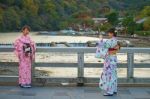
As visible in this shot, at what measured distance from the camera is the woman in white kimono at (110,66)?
9.05 meters

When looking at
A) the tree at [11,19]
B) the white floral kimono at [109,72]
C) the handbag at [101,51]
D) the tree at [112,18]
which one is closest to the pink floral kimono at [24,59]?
the handbag at [101,51]

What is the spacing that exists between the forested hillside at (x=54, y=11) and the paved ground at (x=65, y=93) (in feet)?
296

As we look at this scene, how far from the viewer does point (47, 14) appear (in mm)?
120312

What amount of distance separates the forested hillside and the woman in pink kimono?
8983cm

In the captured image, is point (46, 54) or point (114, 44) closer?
point (114, 44)

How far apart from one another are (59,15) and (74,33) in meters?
8.90

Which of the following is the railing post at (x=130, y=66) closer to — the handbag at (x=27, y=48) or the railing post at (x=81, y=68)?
the railing post at (x=81, y=68)

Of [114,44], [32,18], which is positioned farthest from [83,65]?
[32,18]

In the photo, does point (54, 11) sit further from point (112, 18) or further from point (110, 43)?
point (110, 43)

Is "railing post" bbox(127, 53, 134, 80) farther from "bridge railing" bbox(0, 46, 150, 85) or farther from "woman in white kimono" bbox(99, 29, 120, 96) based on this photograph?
"woman in white kimono" bbox(99, 29, 120, 96)

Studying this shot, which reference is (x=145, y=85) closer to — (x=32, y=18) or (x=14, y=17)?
(x=14, y=17)

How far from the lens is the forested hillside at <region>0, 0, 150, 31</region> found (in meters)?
105

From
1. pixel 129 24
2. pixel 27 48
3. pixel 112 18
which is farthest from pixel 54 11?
pixel 27 48

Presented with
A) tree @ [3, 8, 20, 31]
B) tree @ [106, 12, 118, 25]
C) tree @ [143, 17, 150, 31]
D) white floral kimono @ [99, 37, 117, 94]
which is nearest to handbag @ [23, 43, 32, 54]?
white floral kimono @ [99, 37, 117, 94]
